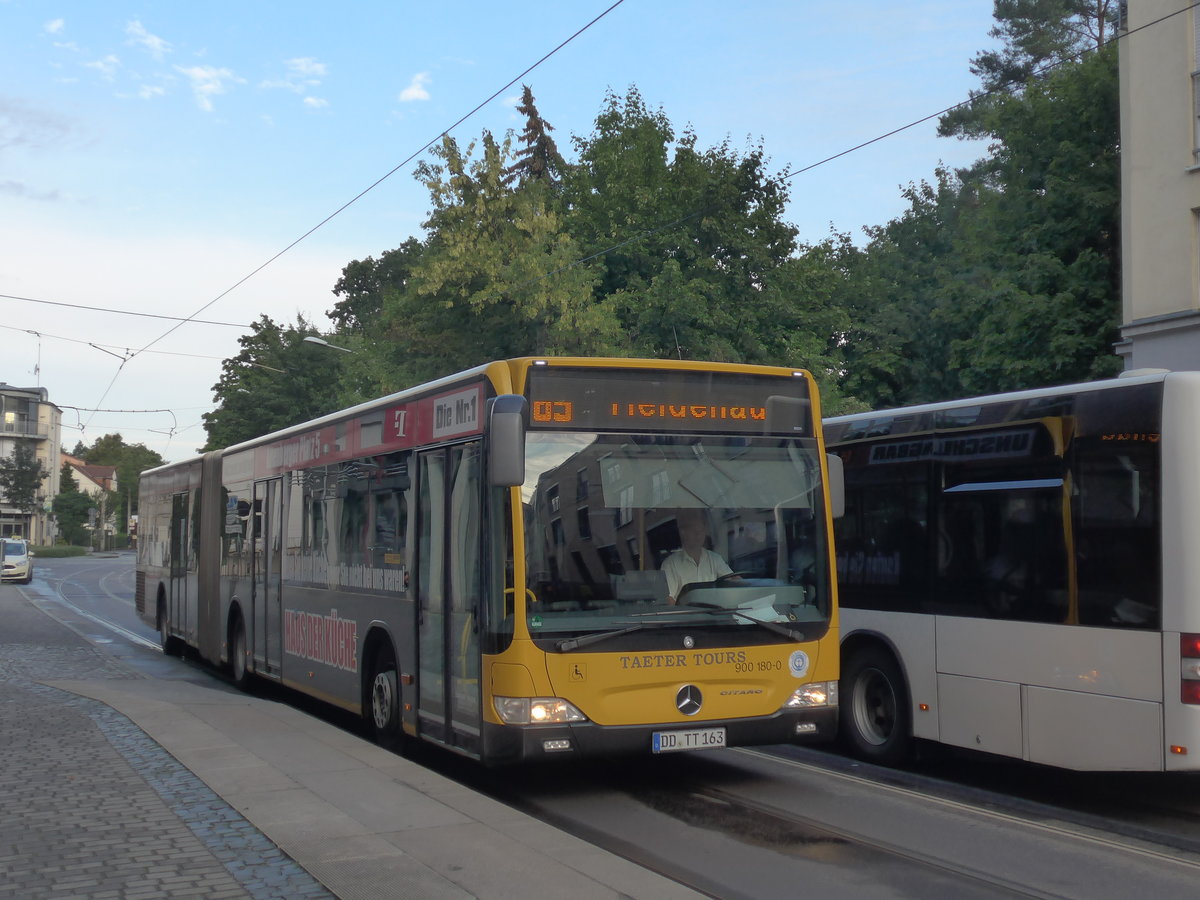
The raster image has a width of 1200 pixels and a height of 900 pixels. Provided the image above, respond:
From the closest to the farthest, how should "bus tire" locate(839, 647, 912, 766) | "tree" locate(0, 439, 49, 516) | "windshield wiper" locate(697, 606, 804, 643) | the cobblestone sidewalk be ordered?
1. the cobblestone sidewalk
2. "windshield wiper" locate(697, 606, 804, 643)
3. "bus tire" locate(839, 647, 912, 766)
4. "tree" locate(0, 439, 49, 516)

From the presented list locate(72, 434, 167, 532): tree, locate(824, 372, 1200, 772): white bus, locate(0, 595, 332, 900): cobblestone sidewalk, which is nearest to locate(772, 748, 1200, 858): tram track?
locate(824, 372, 1200, 772): white bus

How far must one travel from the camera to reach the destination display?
811 cm

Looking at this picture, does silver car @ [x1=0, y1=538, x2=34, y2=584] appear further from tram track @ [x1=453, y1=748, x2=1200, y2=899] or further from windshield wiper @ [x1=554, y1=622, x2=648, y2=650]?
windshield wiper @ [x1=554, y1=622, x2=648, y2=650]

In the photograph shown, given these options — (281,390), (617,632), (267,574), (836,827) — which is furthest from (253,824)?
(281,390)

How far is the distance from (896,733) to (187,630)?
12.2 m

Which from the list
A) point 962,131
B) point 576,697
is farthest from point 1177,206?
point 962,131

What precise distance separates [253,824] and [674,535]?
9.81 feet

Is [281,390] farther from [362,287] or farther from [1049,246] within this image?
[1049,246]

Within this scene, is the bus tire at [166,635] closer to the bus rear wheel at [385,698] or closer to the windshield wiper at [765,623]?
the bus rear wheel at [385,698]

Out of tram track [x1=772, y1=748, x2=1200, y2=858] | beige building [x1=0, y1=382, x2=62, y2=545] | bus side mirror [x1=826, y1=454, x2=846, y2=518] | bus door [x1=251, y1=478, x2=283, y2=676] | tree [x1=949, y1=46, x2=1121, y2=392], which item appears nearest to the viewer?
tram track [x1=772, y1=748, x2=1200, y2=858]

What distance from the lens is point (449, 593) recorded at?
870cm

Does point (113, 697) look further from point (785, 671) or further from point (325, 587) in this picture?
point (785, 671)

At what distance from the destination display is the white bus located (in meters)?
1.29

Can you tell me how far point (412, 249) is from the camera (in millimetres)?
64562
